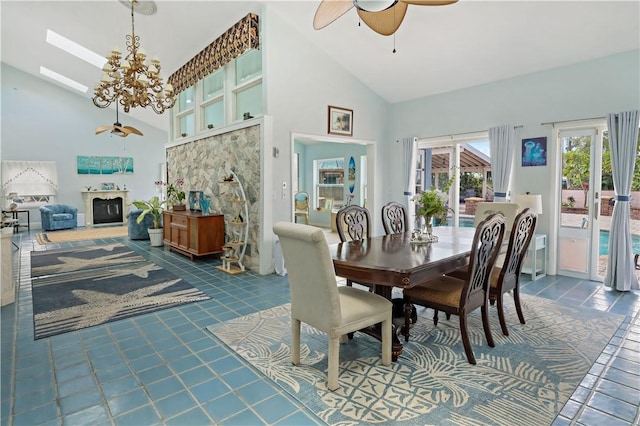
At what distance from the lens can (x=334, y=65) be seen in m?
5.60

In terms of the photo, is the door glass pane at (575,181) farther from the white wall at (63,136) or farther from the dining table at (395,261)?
the white wall at (63,136)

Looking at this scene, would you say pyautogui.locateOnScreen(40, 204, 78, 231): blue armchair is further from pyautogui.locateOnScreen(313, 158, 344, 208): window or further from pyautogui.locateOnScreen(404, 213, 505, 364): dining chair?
pyautogui.locateOnScreen(404, 213, 505, 364): dining chair

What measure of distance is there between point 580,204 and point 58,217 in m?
11.2

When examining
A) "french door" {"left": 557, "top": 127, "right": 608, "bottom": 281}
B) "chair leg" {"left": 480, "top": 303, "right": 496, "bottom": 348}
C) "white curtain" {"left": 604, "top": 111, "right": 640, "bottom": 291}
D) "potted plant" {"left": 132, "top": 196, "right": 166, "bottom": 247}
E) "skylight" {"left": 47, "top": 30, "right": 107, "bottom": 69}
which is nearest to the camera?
"chair leg" {"left": 480, "top": 303, "right": 496, "bottom": 348}

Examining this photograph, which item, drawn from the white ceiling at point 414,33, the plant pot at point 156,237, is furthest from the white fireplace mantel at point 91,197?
the plant pot at point 156,237

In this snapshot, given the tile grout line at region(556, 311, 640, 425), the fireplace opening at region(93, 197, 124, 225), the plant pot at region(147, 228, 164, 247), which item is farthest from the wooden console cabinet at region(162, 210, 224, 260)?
the fireplace opening at region(93, 197, 124, 225)

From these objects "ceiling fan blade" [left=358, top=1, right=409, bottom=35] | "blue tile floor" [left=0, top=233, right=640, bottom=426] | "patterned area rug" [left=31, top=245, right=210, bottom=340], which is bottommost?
"blue tile floor" [left=0, top=233, right=640, bottom=426]

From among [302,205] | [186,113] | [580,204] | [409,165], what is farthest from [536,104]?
[186,113]

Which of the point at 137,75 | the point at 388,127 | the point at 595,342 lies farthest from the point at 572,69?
the point at 137,75

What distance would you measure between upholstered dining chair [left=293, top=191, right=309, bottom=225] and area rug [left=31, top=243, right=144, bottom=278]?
409 cm

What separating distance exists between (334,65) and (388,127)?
1.59m

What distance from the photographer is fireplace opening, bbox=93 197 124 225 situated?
1075 centimetres

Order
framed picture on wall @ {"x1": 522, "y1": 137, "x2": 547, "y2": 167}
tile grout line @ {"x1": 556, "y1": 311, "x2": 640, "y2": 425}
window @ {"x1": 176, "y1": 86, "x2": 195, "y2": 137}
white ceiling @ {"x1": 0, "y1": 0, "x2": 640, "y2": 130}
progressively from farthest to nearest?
1. window @ {"x1": 176, "y1": 86, "x2": 195, "y2": 137}
2. framed picture on wall @ {"x1": 522, "y1": 137, "x2": 547, "y2": 167}
3. white ceiling @ {"x1": 0, "y1": 0, "x2": 640, "y2": 130}
4. tile grout line @ {"x1": 556, "y1": 311, "x2": 640, "y2": 425}

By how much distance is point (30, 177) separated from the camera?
9.80 meters
